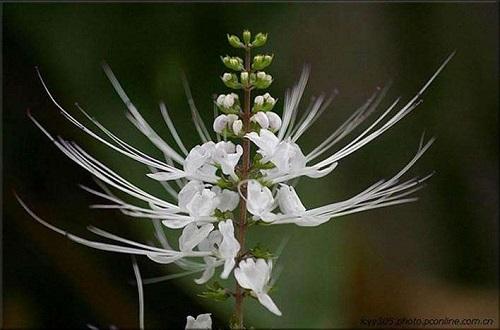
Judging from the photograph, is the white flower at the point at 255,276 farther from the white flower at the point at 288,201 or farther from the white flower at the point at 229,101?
the white flower at the point at 229,101

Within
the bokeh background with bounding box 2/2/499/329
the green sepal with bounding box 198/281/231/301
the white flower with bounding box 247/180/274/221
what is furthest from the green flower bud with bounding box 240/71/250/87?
the bokeh background with bounding box 2/2/499/329

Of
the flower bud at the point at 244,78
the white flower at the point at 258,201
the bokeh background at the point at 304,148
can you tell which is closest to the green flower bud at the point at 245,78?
the flower bud at the point at 244,78

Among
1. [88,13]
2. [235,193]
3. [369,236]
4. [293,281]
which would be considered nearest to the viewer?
[235,193]

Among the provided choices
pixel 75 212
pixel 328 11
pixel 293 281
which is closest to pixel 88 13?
pixel 75 212

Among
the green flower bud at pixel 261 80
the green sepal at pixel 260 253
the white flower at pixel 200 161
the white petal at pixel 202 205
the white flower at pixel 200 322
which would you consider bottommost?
the white flower at pixel 200 322

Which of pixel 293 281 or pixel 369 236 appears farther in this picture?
pixel 369 236

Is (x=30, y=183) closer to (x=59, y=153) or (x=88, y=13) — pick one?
(x=59, y=153)

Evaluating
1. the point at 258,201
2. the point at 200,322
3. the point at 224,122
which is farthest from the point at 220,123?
the point at 200,322
